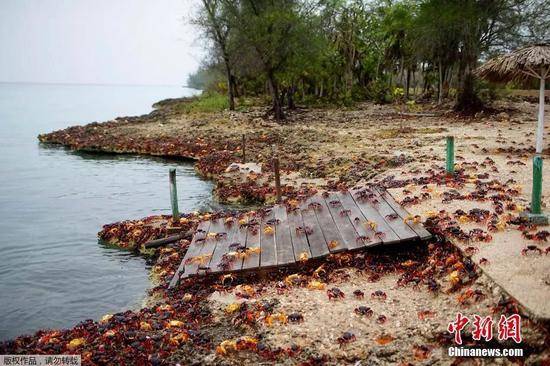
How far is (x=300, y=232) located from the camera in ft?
28.7

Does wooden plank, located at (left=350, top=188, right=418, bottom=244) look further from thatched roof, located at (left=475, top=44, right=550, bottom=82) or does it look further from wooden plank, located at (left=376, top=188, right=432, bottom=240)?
thatched roof, located at (left=475, top=44, right=550, bottom=82)

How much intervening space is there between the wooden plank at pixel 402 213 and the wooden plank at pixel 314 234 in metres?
1.50

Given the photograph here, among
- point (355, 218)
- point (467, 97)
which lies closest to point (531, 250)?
point (355, 218)

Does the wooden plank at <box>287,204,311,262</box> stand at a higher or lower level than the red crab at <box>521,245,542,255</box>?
lower

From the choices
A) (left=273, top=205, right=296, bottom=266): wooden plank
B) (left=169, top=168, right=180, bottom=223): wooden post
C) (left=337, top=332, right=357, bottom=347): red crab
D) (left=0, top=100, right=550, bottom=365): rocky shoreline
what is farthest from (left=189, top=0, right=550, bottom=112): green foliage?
(left=337, top=332, right=357, bottom=347): red crab

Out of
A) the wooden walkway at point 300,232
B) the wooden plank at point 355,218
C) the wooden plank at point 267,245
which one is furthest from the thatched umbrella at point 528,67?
the wooden plank at point 267,245

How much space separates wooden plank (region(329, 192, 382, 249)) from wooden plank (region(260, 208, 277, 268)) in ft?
4.34

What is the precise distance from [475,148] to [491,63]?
3.18 metres

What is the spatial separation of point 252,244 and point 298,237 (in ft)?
2.80

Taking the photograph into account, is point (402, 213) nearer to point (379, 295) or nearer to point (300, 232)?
point (300, 232)

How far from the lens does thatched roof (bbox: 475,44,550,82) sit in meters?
12.9

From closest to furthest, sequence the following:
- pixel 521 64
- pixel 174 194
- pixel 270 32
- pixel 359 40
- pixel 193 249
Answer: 1. pixel 193 249
2. pixel 174 194
3. pixel 521 64
4. pixel 270 32
5. pixel 359 40

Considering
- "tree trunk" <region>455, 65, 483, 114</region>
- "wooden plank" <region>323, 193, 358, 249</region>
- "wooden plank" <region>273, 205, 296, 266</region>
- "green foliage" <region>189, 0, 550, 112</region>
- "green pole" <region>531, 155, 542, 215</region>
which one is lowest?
"wooden plank" <region>273, 205, 296, 266</region>

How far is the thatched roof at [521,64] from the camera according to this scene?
12.9 metres
